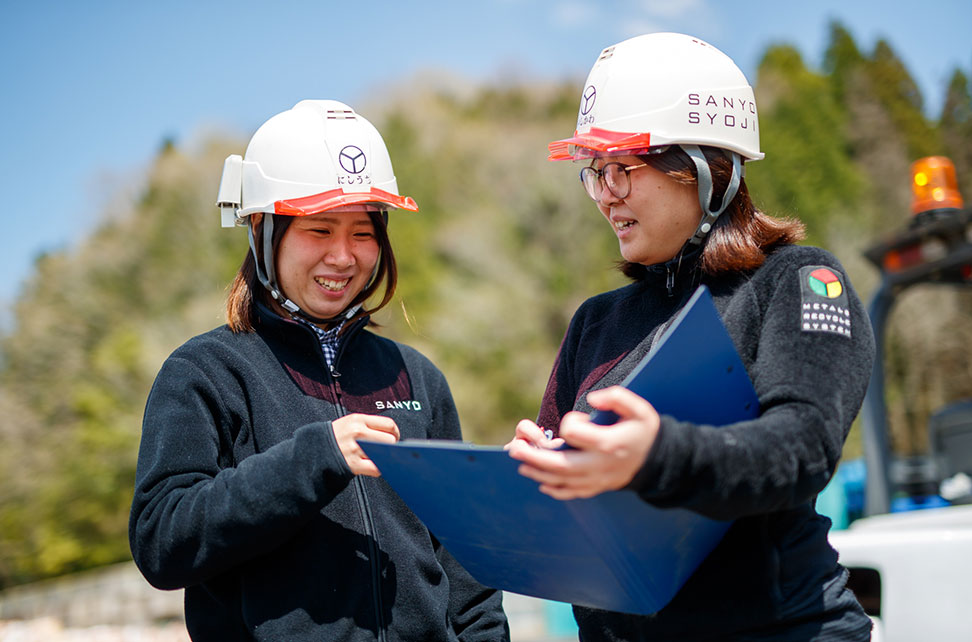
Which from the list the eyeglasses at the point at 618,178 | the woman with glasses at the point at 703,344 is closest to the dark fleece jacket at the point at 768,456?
the woman with glasses at the point at 703,344

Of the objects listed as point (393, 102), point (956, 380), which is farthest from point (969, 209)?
point (393, 102)

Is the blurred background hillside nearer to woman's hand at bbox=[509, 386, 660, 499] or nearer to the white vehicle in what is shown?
the white vehicle

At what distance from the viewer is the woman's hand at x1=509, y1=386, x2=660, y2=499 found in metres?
1.26

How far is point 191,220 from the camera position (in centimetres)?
2794

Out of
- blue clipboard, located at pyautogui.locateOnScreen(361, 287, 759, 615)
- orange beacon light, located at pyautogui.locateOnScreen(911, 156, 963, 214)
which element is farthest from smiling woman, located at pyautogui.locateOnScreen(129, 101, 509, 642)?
orange beacon light, located at pyautogui.locateOnScreen(911, 156, 963, 214)

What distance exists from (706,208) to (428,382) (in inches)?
43.5

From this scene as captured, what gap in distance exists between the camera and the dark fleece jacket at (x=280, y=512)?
1.95 m

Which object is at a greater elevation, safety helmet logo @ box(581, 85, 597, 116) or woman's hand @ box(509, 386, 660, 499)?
safety helmet logo @ box(581, 85, 597, 116)

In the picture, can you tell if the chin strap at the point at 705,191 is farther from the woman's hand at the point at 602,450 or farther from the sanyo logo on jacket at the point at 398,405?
the sanyo logo on jacket at the point at 398,405

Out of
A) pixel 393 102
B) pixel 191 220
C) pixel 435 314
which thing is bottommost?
Answer: pixel 435 314

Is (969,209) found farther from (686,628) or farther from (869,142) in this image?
(869,142)

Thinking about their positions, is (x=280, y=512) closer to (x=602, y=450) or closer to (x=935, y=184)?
(x=602, y=450)

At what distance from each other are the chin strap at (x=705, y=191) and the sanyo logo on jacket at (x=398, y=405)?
3.21 ft

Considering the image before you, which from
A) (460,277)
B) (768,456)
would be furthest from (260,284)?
(460,277)
